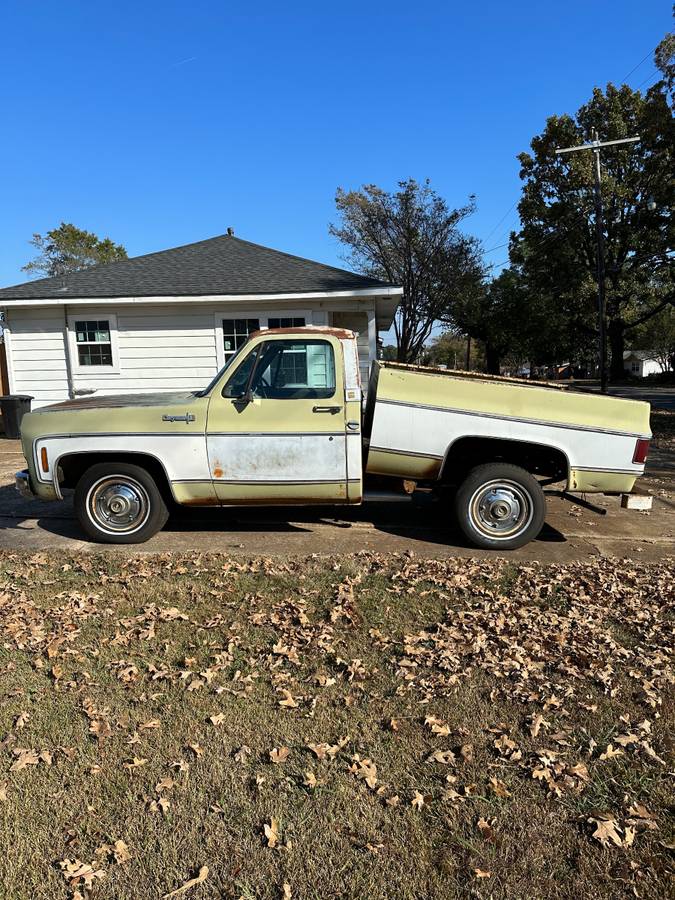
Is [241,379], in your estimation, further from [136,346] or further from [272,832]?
[136,346]

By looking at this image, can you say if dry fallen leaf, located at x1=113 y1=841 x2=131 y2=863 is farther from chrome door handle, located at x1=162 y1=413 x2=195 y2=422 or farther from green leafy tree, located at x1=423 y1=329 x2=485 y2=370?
green leafy tree, located at x1=423 y1=329 x2=485 y2=370

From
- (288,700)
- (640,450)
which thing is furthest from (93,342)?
(288,700)

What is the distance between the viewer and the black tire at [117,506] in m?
5.56

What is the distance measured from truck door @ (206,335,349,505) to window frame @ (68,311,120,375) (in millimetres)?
8443

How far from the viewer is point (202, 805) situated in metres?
2.51

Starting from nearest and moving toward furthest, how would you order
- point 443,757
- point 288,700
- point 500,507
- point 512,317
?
1. point 443,757
2. point 288,700
3. point 500,507
4. point 512,317

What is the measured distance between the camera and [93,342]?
1297cm

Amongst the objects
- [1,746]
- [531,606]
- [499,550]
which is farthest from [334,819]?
[499,550]

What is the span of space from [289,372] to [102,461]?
193 centimetres

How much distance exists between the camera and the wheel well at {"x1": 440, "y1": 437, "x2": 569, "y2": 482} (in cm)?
547

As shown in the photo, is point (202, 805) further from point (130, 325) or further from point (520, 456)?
point (130, 325)

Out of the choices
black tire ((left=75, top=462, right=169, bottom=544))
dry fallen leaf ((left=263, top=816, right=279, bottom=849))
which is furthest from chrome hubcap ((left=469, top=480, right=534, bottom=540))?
dry fallen leaf ((left=263, top=816, right=279, bottom=849))

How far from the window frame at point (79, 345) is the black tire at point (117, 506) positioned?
26.3 feet

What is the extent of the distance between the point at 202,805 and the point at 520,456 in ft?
13.7
